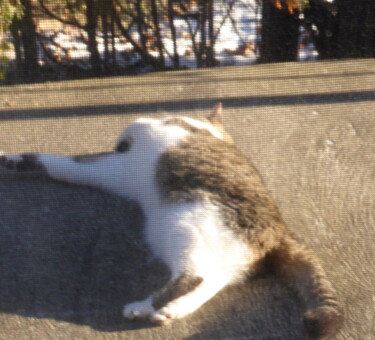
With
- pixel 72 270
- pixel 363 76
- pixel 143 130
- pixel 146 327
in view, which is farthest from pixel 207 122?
pixel 146 327

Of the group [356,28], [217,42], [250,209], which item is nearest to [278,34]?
[217,42]

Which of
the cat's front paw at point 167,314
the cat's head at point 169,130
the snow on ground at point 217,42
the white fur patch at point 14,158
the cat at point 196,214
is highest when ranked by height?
the snow on ground at point 217,42

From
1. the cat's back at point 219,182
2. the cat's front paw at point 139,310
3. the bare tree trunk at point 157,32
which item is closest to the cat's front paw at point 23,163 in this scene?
the cat's back at point 219,182

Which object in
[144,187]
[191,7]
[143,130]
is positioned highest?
[191,7]

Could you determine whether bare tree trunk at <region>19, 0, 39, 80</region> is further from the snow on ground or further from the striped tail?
the striped tail

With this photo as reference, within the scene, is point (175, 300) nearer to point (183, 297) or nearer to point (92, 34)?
point (183, 297)

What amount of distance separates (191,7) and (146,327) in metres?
1.67

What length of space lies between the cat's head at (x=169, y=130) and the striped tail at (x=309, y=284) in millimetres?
850

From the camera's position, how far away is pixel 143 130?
3262 millimetres

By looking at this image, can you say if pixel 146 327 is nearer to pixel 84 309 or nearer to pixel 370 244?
pixel 84 309

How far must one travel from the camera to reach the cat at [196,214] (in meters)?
2.33

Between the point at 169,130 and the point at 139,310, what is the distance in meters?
1.15

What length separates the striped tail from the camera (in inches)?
84.7

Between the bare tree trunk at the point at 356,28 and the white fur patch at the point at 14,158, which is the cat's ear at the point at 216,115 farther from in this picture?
the white fur patch at the point at 14,158
